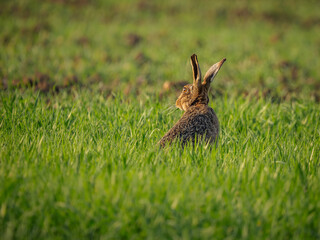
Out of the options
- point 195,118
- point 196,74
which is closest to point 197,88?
point 196,74

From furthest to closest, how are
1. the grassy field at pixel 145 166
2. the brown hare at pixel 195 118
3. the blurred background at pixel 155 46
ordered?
the blurred background at pixel 155 46
the brown hare at pixel 195 118
the grassy field at pixel 145 166

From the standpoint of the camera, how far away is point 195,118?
3416 millimetres

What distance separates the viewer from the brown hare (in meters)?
3.26

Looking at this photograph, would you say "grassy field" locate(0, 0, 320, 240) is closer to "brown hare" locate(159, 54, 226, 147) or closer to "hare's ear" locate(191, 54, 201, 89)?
"brown hare" locate(159, 54, 226, 147)

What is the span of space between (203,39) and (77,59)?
204 inches

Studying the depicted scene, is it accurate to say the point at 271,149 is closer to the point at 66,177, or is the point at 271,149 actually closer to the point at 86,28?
the point at 66,177

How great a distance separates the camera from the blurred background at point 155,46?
7.10m

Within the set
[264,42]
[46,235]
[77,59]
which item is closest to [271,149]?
[46,235]

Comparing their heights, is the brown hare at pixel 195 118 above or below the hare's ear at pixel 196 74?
below

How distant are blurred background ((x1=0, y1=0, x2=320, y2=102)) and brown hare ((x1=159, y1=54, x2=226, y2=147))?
1.44ft

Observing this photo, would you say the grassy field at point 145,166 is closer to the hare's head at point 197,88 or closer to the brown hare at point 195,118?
the brown hare at point 195,118

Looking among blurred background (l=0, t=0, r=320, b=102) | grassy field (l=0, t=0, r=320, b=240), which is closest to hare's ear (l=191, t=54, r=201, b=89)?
blurred background (l=0, t=0, r=320, b=102)

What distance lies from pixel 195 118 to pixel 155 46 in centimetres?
816

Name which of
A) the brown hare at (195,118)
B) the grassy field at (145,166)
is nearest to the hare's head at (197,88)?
the brown hare at (195,118)
